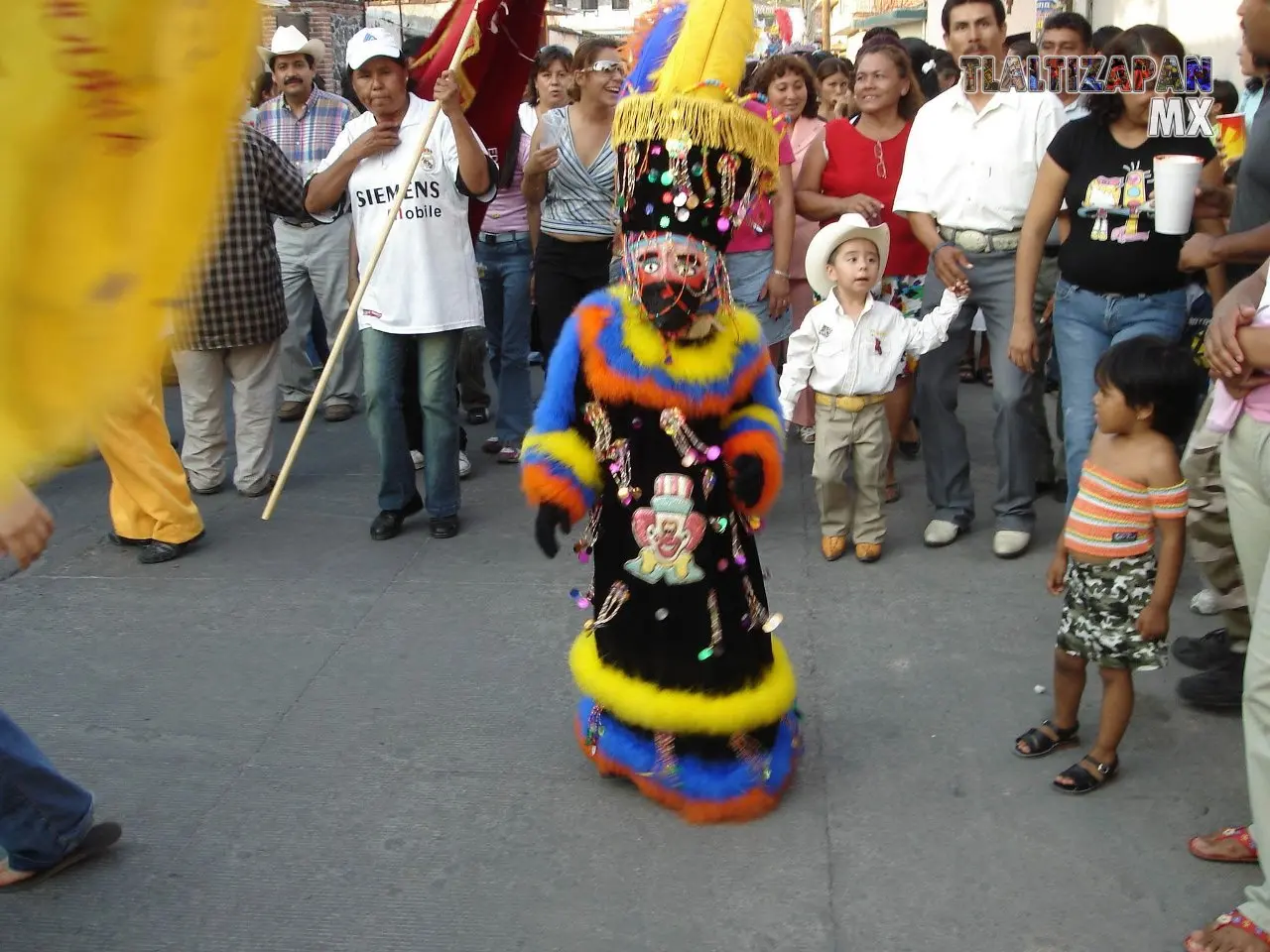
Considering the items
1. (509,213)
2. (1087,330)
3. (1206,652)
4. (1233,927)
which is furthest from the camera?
(509,213)

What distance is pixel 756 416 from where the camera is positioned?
340cm

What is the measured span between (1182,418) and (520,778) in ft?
7.26

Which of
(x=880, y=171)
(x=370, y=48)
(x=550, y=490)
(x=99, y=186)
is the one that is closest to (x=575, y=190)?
(x=370, y=48)

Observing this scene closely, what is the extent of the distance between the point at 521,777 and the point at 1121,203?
3.09 m

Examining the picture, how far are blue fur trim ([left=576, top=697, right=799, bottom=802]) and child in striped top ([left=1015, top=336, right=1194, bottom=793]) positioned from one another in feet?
2.75

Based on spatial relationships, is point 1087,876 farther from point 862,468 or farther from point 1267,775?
point 862,468

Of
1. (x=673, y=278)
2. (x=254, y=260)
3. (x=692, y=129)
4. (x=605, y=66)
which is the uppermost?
(x=605, y=66)

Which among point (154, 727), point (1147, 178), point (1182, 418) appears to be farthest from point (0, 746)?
point (1147, 178)

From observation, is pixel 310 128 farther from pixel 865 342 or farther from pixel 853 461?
pixel 853 461

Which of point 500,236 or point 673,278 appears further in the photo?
point 500,236

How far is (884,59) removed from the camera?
225 inches

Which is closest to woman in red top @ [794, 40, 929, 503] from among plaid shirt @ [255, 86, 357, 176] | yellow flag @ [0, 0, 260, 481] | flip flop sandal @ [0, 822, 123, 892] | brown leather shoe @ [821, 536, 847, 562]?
brown leather shoe @ [821, 536, 847, 562]

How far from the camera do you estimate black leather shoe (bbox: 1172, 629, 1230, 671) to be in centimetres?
412

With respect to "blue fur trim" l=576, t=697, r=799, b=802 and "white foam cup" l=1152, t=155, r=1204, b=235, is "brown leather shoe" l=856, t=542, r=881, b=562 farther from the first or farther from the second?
"blue fur trim" l=576, t=697, r=799, b=802
